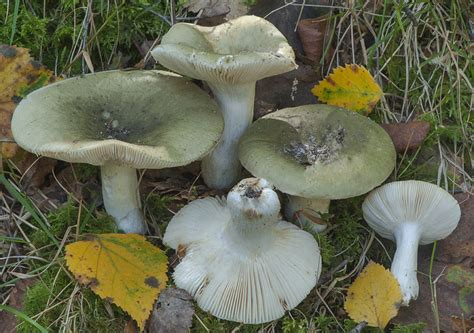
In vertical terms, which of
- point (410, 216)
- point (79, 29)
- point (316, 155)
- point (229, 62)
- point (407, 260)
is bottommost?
point (407, 260)

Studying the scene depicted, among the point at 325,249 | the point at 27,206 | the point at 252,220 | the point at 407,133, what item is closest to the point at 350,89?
the point at 407,133

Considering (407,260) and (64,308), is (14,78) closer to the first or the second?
(64,308)

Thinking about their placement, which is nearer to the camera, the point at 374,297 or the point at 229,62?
the point at 229,62

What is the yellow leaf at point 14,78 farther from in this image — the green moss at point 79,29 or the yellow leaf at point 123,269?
the yellow leaf at point 123,269

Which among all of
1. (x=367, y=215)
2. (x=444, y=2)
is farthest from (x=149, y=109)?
(x=444, y=2)

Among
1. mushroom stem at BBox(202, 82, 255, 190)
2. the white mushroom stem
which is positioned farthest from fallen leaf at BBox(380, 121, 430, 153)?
the white mushroom stem
